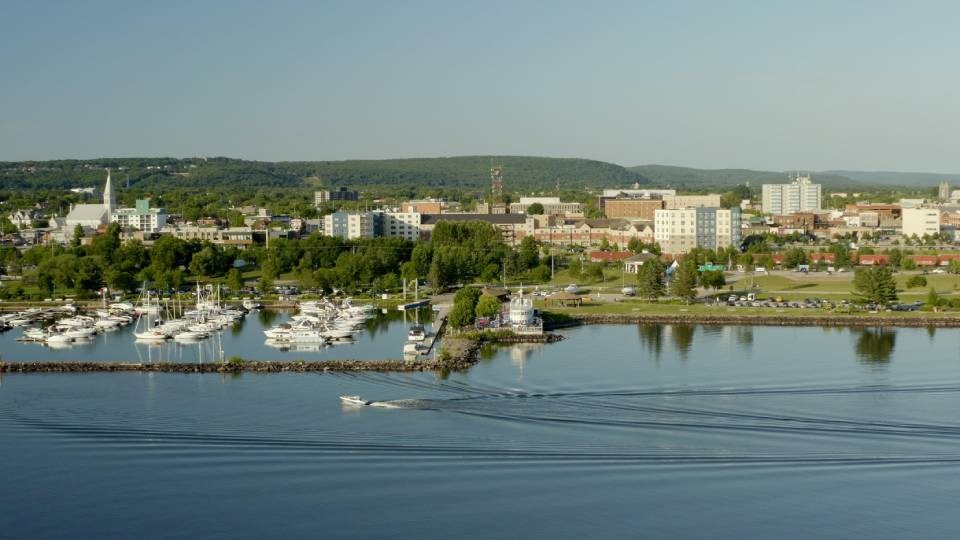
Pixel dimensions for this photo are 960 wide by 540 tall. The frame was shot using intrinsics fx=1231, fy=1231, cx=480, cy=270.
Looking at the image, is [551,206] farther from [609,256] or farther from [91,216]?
[609,256]

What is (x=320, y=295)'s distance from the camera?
20.1 meters

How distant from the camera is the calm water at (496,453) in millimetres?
7203

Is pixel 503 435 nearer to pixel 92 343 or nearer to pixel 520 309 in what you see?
pixel 520 309

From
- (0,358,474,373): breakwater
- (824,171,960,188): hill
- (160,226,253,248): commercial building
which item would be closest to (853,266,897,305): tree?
(0,358,474,373): breakwater

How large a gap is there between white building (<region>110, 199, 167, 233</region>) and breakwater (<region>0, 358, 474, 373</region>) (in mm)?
18781

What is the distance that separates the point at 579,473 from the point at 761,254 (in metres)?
18.4

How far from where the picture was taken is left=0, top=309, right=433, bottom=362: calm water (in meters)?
13.2

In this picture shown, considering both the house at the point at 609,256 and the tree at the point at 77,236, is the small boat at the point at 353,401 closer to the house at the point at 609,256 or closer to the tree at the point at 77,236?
the house at the point at 609,256

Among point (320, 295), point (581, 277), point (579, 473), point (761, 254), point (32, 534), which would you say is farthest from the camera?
point (761, 254)

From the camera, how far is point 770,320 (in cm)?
1625

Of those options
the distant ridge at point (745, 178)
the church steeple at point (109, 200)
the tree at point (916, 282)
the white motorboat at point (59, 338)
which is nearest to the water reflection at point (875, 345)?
the tree at point (916, 282)

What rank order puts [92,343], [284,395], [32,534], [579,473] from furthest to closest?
[92,343] < [284,395] < [579,473] < [32,534]

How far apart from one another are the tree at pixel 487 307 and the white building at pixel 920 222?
70.0ft

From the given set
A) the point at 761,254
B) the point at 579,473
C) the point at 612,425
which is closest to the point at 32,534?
the point at 579,473
